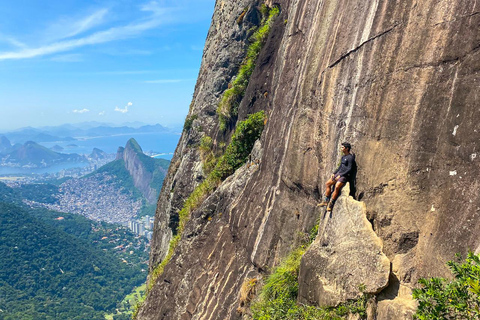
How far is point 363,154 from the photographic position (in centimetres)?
754

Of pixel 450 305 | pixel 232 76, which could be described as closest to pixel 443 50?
pixel 450 305

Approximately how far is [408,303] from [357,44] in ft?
18.9

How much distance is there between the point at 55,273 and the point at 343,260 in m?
112

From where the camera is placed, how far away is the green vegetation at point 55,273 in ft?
260

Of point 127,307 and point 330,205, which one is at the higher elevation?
point 330,205

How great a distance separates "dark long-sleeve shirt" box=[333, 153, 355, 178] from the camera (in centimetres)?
756

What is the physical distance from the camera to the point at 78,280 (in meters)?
98.8

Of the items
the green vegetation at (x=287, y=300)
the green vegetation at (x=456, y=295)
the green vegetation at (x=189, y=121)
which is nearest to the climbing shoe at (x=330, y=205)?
the green vegetation at (x=287, y=300)

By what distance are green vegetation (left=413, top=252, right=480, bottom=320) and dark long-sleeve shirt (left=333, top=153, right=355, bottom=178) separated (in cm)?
304

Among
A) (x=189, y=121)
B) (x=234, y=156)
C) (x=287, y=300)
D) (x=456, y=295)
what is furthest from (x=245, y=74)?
(x=456, y=295)

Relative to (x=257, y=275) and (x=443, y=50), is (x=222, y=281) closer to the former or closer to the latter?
(x=257, y=275)

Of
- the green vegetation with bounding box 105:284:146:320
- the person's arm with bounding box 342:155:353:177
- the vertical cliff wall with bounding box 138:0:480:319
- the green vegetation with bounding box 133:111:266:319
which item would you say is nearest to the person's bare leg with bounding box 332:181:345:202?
the person's arm with bounding box 342:155:353:177

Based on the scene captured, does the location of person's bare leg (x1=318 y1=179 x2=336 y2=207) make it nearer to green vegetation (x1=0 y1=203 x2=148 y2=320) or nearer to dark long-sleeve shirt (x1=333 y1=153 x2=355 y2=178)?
dark long-sleeve shirt (x1=333 y1=153 x2=355 y2=178)

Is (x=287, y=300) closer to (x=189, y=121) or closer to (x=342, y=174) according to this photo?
(x=342, y=174)
